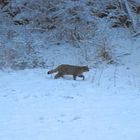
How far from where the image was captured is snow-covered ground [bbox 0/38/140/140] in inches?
289

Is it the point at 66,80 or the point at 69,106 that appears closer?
the point at 69,106

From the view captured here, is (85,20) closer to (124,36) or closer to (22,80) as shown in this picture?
(124,36)

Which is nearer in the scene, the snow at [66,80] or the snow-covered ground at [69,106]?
the snow-covered ground at [69,106]

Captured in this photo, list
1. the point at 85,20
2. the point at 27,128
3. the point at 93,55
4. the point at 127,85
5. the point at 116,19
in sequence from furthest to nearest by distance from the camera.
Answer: the point at 116,19, the point at 85,20, the point at 93,55, the point at 127,85, the point at 27,128

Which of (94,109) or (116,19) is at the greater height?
(116,19)

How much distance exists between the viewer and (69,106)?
348 inches

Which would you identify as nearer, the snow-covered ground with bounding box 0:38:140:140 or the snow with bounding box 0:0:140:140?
the snow-covered ground with bounding box 0:38:140:140

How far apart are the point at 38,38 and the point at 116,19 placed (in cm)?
323

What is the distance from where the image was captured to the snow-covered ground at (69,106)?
289 inches

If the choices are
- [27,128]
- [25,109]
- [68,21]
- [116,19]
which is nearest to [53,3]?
[68,21]

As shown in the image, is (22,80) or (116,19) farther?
(116,19)

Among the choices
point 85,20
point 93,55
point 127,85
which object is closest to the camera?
point 127,85

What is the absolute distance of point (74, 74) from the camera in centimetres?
1172

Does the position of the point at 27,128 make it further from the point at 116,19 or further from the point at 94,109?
Answer: the point at 116,19
